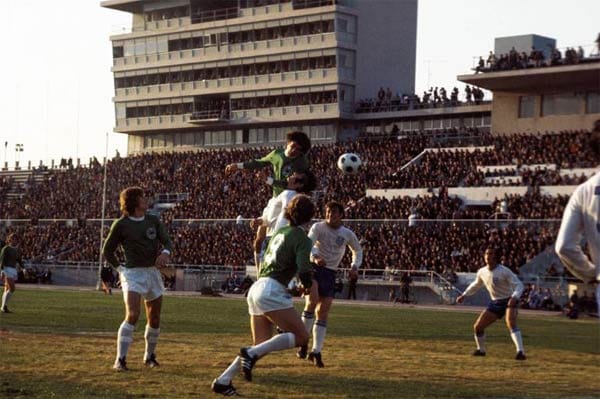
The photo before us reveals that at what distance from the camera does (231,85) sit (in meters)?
86.8

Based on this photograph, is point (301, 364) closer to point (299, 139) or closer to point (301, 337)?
point (299, 139)

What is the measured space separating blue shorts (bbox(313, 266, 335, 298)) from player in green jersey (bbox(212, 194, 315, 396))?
4.52 m

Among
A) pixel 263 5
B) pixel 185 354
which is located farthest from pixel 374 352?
pixel 263 5

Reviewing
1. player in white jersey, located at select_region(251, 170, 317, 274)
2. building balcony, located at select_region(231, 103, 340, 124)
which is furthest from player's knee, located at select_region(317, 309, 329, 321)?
building balcony, located at select_region(231, 103, 340, 124)

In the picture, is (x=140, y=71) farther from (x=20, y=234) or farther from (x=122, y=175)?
(x=20, y=234)

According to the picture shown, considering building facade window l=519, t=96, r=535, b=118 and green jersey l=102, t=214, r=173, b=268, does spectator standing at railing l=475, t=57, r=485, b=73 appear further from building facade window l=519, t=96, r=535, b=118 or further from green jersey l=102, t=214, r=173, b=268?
green jersey l=102, t=214, r=173, b=268

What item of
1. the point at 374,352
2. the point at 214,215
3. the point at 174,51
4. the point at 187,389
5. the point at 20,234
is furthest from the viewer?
the point at 174,51

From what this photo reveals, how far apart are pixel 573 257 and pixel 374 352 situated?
1067cm

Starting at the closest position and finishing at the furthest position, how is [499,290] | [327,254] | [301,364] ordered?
[301,364]
[327,254]
[499,290]

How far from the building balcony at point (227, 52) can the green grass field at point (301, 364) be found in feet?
185

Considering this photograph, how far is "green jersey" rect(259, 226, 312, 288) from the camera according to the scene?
1183cm

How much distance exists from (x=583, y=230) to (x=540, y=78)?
58326mm

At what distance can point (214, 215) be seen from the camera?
6819 cm

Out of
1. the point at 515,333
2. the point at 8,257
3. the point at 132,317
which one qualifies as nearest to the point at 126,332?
the point at 132,317
